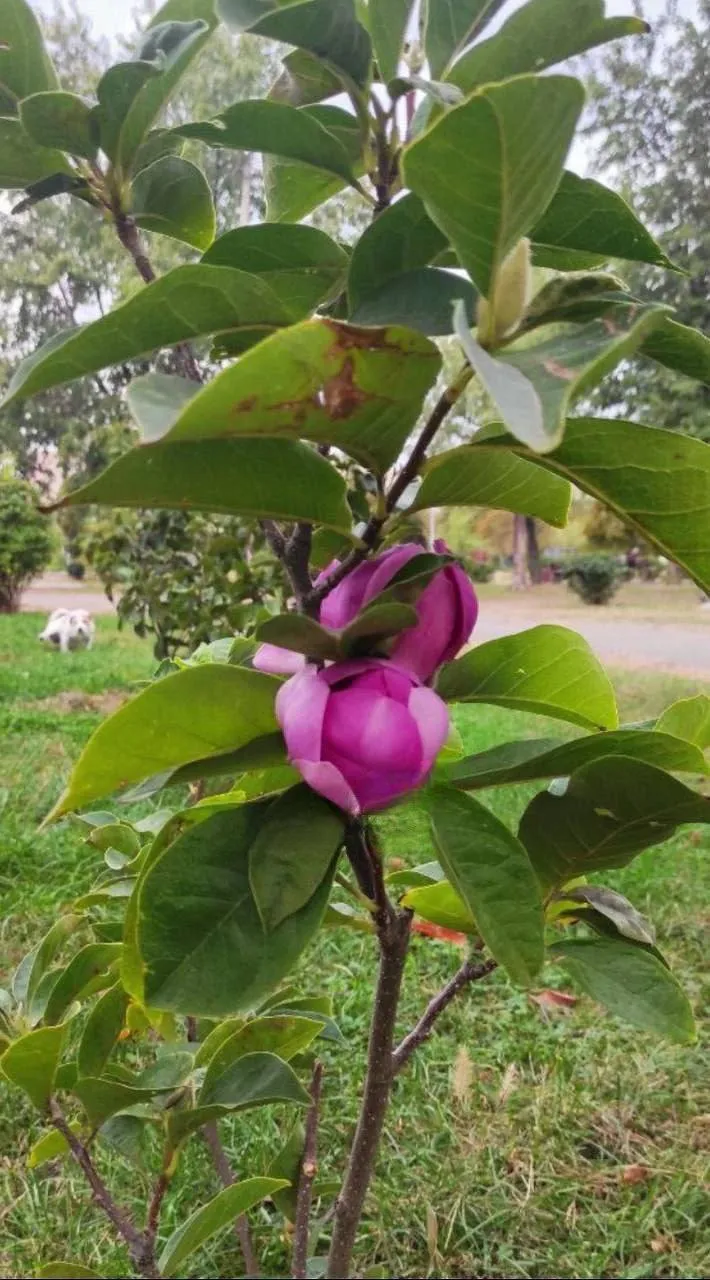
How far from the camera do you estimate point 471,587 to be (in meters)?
0.44

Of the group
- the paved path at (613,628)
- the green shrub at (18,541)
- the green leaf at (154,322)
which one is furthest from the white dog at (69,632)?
the green leaf at (154,322)

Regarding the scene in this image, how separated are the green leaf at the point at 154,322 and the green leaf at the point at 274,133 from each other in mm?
144

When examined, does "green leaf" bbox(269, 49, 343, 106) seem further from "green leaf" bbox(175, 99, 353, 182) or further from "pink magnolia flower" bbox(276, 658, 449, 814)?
"pink magnolia flower" bbox(276, 658, 449, 814)

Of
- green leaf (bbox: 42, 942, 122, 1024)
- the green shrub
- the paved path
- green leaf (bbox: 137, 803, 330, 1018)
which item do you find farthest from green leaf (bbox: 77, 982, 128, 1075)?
the green shrub

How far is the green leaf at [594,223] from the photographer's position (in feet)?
1.40

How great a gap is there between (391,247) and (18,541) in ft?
31.6

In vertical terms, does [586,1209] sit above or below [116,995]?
below

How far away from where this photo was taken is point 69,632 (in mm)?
6816

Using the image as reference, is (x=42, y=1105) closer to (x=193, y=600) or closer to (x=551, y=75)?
(x=551, y=75)

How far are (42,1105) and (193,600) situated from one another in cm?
241

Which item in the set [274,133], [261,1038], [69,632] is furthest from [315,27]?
[69,632]

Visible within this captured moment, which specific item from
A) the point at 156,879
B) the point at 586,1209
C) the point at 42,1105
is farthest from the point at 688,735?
the point at 586,1209

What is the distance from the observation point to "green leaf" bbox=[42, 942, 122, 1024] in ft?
2.23

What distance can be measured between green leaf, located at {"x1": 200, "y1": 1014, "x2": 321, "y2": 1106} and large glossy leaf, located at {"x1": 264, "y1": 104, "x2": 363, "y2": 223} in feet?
1.65
